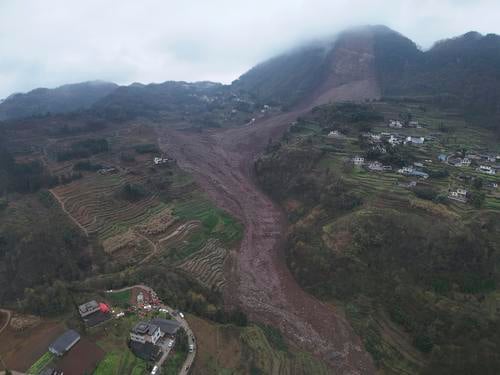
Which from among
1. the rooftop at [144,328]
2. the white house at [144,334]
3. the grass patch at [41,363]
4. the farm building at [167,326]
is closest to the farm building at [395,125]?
the farm building at [167,326]

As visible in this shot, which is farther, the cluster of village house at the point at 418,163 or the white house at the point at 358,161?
the white house at the point at 358,161

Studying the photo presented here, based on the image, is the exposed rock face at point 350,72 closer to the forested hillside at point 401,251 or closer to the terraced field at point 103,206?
the forested hillside at point 401,251

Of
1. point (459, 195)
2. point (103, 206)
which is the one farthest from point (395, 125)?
A: point (103, 206)

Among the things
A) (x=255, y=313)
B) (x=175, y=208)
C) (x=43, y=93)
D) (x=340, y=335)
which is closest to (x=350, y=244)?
(x=340, y=335)

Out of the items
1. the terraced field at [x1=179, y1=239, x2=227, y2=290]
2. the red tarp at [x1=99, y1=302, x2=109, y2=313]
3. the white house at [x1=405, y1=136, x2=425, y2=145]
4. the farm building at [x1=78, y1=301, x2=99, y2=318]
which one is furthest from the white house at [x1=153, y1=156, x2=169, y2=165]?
the white house at [x1=405, y1=136, x2=425, y2=145]

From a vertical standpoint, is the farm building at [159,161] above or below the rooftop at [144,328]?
above

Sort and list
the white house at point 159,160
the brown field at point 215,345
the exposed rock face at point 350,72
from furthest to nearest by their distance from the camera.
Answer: the exposed rock face at point 350,72
the white house at point 159,160
the brown field at point 215,345

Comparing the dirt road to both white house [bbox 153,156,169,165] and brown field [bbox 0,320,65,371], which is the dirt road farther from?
brown field [bbox 0,320,65,371]
